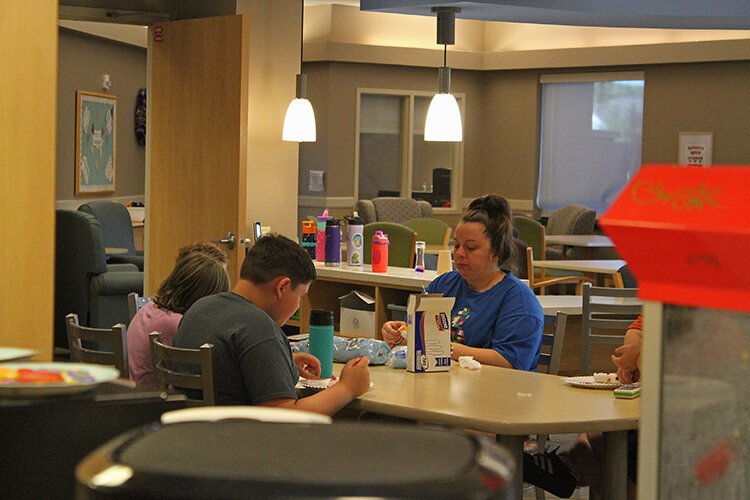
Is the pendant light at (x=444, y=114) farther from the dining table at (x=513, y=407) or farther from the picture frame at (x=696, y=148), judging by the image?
the picture frame at (x=696, y=148)

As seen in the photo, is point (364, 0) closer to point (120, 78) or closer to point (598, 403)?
point (120, 78)

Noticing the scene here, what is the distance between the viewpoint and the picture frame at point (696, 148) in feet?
40.7

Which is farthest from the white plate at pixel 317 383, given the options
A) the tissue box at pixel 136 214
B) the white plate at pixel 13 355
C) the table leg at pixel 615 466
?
the tissue box at pixel 136 214

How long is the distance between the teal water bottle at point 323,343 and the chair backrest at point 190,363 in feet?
1.38

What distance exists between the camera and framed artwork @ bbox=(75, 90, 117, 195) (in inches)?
429

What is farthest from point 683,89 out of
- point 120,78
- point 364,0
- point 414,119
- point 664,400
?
point 664,400

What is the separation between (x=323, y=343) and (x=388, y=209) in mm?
9394

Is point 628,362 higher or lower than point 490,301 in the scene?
lower

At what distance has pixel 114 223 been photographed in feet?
34.2

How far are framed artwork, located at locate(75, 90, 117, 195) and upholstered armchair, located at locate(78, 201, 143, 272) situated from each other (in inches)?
25.6

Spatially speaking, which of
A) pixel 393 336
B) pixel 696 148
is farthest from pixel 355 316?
pixel 696 148

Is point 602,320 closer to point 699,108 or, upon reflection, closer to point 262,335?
point 262,335

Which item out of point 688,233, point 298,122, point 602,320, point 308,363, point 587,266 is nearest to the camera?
point 688,233

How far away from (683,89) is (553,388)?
386 inches
